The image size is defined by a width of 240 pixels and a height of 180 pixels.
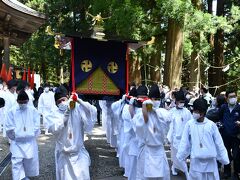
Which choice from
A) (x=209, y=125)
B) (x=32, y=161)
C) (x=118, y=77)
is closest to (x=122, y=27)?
(x=118, y=77)

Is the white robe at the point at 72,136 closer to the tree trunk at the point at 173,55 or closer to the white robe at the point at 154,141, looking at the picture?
the white robe at the point at 154,141

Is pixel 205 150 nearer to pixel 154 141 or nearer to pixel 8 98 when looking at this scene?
pixel 154 141

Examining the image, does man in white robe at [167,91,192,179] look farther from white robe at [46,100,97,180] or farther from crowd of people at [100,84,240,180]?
white robe at [46,100,97,180]

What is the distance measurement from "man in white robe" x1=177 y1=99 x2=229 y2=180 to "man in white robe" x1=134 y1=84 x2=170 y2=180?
1.64 feet

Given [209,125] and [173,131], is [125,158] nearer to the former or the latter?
[173,131]

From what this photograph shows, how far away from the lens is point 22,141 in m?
7.62

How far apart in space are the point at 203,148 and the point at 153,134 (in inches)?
34.3

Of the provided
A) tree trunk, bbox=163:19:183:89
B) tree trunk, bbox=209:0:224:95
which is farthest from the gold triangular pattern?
tree trunk, bbox=209:0:224:95

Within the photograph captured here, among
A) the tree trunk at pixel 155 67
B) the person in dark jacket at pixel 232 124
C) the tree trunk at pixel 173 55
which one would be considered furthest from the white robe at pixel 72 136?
the tree trunk at pixel 155 67

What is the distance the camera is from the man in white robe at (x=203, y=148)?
6180 mm

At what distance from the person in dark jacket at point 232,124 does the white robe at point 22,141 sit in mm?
3649

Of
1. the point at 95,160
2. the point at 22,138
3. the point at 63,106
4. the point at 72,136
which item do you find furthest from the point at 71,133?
the point at 95,160

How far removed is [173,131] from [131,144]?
1.22 metres

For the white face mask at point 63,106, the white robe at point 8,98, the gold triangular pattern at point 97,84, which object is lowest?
the white robe at point 8,98
